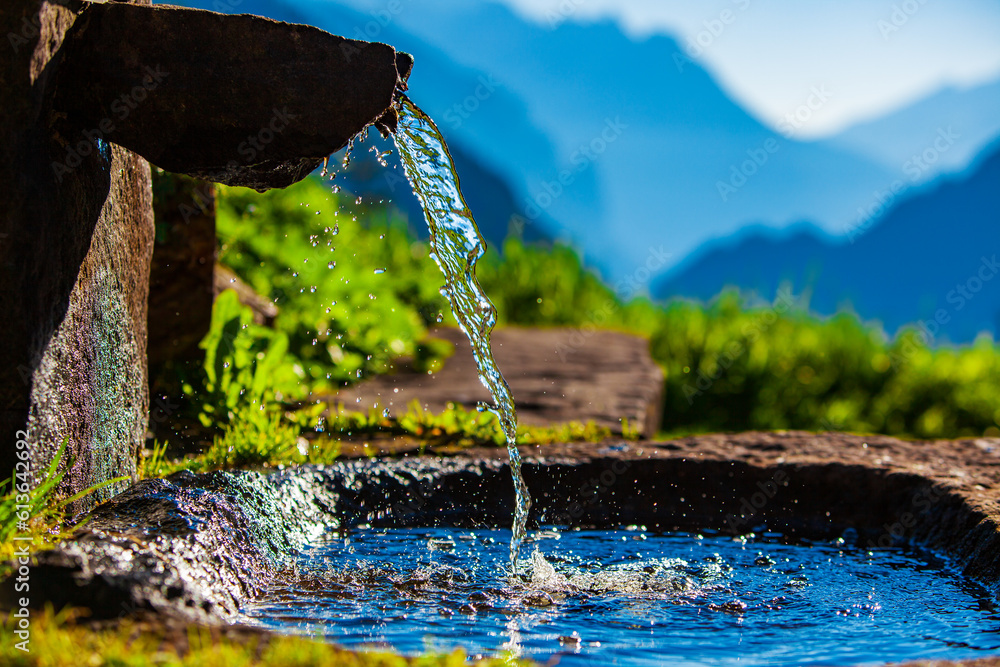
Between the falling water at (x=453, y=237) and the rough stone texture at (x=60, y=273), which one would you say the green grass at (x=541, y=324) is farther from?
the rough stone texture at (x=60, y=273)

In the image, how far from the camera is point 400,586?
8.18ft

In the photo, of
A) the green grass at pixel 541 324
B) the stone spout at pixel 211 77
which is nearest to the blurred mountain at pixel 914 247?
the green grass at pixel 541 324

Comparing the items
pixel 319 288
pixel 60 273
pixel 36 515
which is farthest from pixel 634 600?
pixel 319 288

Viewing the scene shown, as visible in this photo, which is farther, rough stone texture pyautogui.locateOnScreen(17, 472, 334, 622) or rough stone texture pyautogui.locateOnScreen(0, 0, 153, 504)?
rough stone texture pyautogui.locateOnScreen(0, 0, 153, 504)

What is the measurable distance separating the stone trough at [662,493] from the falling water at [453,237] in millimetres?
231

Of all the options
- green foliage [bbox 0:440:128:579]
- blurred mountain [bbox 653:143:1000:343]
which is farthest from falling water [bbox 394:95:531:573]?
blurred mountain [bbox 653:143:1000:343]

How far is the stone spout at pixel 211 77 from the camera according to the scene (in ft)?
7.68

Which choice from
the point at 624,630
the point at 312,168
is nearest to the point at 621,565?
the point at 624,630

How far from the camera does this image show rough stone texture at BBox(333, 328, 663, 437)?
16.6 ft

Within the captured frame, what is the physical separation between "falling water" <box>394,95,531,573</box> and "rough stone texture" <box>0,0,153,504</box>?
95 cm

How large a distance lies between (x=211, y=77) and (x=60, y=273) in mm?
679

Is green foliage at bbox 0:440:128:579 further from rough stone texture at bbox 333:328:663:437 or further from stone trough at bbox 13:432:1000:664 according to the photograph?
rough stone texture at bbox 333:328:663:437

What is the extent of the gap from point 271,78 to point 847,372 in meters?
7.45

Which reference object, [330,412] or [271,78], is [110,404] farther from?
[330,412]
